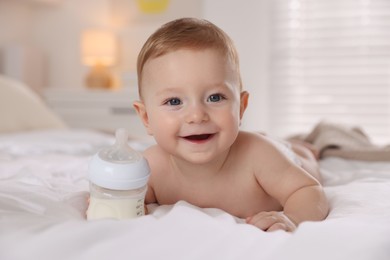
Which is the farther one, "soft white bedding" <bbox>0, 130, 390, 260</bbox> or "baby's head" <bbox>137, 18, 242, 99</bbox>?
"baby's head" <bbox>137, 18, 242, 99</bbox>

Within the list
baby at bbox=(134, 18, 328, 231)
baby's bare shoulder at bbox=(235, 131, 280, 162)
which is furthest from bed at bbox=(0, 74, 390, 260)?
baby's bare shoulder at bbox=(235, 131, 280, 162)

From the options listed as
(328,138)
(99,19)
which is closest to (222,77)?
(328,138)

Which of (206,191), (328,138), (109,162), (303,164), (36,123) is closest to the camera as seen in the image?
(109,162)

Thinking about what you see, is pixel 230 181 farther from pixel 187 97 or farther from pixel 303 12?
pixel 303 12

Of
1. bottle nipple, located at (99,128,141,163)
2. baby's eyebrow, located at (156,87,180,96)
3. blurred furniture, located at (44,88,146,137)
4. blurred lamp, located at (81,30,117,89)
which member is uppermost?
baby's eyebrow, located at (156,87,180,96)

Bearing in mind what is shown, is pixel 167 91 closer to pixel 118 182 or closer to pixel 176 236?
pixel 118 182

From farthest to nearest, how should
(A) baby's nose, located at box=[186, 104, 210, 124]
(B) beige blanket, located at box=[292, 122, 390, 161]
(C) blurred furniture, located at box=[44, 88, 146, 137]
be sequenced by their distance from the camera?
(C) blurred furniture, located at box=[44, 88, 146, 137]
(B) beige blanket, located at box=[292, 122, 390, 161]
(A) baby's nose, located at box=[186, 104, 210, 124]

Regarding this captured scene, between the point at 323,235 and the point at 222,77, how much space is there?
1.26ft

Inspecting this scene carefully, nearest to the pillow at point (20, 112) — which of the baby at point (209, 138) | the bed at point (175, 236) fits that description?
the baby at point (209, 138)

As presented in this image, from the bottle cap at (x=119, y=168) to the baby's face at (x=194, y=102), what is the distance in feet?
0.38

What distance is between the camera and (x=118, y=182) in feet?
2.65

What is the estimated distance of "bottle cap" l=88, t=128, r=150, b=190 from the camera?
811mm

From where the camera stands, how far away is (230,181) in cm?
109

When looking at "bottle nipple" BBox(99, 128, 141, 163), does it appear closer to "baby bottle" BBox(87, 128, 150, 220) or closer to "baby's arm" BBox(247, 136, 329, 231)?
"baby bottle" BBox(87, 128, 150, 220)
